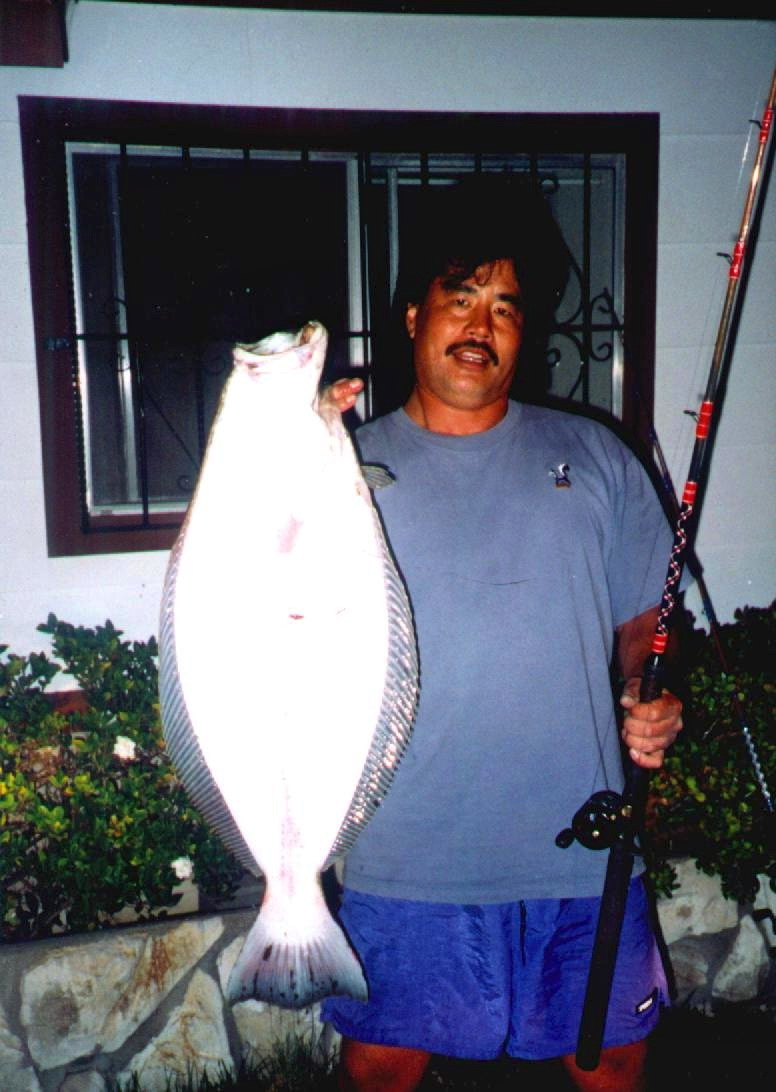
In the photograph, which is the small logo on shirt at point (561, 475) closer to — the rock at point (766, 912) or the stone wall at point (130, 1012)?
the stone wall at point (130, 1012)

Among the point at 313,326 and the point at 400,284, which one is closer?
the point at 313,326

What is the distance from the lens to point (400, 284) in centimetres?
287

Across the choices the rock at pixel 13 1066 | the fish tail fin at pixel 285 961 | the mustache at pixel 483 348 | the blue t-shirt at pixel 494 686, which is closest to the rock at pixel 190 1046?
the rock at pixel 13 1066

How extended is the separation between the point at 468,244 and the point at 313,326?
1.00 metres

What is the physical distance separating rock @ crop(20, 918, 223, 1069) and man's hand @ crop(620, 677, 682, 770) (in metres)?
1.77

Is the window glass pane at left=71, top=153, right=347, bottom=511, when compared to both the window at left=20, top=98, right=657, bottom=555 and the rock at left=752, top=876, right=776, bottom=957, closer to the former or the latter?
the window at left=20, top=98, right=657, bottom=555

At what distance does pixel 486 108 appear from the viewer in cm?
432

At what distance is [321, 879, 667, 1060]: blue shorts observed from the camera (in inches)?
91.6

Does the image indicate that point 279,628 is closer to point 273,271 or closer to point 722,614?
point 273,271

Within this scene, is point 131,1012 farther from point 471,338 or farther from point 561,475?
point 471,338

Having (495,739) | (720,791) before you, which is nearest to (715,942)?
(720,791)

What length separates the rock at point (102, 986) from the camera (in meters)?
3.04

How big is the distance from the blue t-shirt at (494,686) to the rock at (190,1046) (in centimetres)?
127

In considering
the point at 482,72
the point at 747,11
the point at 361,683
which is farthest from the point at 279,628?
the point at 747,11
